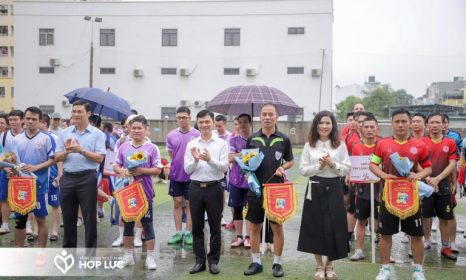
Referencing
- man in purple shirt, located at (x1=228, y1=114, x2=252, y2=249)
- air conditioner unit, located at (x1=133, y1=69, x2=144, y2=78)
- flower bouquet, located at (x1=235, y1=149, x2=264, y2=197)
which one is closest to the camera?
flower bouquet, located at (x1=235, y1=149, x2=264, y2=197)

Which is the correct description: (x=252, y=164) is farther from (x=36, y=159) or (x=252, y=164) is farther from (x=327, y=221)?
(x=36, y=159)

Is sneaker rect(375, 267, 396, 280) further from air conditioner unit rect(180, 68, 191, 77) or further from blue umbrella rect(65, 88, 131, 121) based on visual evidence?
air conditioner unit rect(180, 68, 191, 77)

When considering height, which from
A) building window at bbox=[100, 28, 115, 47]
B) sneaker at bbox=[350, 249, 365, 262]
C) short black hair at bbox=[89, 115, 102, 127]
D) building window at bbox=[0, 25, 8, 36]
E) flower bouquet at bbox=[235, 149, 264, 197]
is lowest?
sneaker at bbox=[350, 249, 365, 262]

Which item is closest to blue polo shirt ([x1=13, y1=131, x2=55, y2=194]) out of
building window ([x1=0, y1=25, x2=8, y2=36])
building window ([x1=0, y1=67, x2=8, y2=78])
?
building window ([x1=0, y1=67, x2=8, y2=78])

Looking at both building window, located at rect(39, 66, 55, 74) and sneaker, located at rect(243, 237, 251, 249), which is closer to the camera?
sneaker, located at rect(243, 237, 251, 249)

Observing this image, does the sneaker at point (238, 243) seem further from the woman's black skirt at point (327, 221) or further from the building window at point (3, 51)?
the building window at point (3, 51)

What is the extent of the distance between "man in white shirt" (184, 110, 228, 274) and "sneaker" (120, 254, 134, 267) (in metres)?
0.85

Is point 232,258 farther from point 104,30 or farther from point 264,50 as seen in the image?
point 104,30

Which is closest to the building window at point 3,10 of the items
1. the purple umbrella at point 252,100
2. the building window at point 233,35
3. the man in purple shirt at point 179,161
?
the building window at point 233,35

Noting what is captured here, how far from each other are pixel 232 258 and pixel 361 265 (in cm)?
172

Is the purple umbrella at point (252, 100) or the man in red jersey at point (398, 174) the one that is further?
the purple umbrella at point (252, 100)

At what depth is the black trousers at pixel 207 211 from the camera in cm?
557

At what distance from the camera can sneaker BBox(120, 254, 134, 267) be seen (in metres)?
5.86

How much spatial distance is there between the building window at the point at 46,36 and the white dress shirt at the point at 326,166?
35.3m
